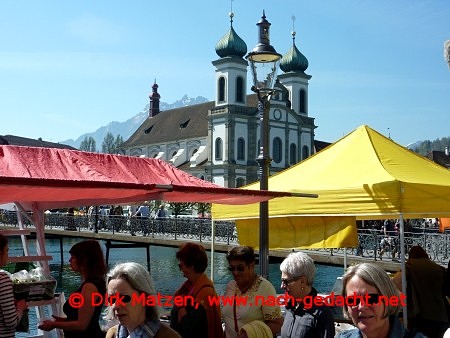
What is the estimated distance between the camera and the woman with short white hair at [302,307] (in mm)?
4145

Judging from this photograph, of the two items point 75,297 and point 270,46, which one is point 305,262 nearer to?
point 75,297

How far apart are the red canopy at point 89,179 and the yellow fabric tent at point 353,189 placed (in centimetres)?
129

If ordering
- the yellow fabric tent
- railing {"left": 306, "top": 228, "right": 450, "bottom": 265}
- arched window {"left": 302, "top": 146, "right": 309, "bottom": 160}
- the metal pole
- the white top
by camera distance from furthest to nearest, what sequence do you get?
1. arched window {"left": 302, "top": 146, "right": 309, "bottom": 160}
2. railing {"left": 306, "top": 228, "right": 450, "bottom": 265}
3. the metal pole
4. the yellow fabric tent
5. the white top

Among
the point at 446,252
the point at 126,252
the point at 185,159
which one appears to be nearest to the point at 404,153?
the point at 446,252

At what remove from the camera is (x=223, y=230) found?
3438cm

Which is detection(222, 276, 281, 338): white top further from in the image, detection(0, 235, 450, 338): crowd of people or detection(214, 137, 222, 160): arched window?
→ detection(214, 137, 222, 160): arched window

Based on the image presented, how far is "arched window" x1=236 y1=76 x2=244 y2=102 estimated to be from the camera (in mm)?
73938

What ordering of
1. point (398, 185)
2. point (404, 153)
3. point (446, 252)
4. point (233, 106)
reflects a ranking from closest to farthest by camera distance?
point (398, 185) → point (404, 153) → point (446, 252) → point (233, 106)

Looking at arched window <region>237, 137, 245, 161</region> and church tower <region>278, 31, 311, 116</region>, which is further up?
church tower <region>278, 31, 311, 116</region>

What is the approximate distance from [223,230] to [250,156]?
3989 cm

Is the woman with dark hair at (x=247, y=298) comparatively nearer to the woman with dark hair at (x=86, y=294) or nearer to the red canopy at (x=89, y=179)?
the red canopy at (x=89, y=179)

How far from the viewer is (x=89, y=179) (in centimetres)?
477

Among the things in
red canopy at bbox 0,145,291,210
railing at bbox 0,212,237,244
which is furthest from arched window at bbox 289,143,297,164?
red canopy at bbox 0,145,291,210

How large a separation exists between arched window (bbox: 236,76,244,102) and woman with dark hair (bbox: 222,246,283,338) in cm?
6983
